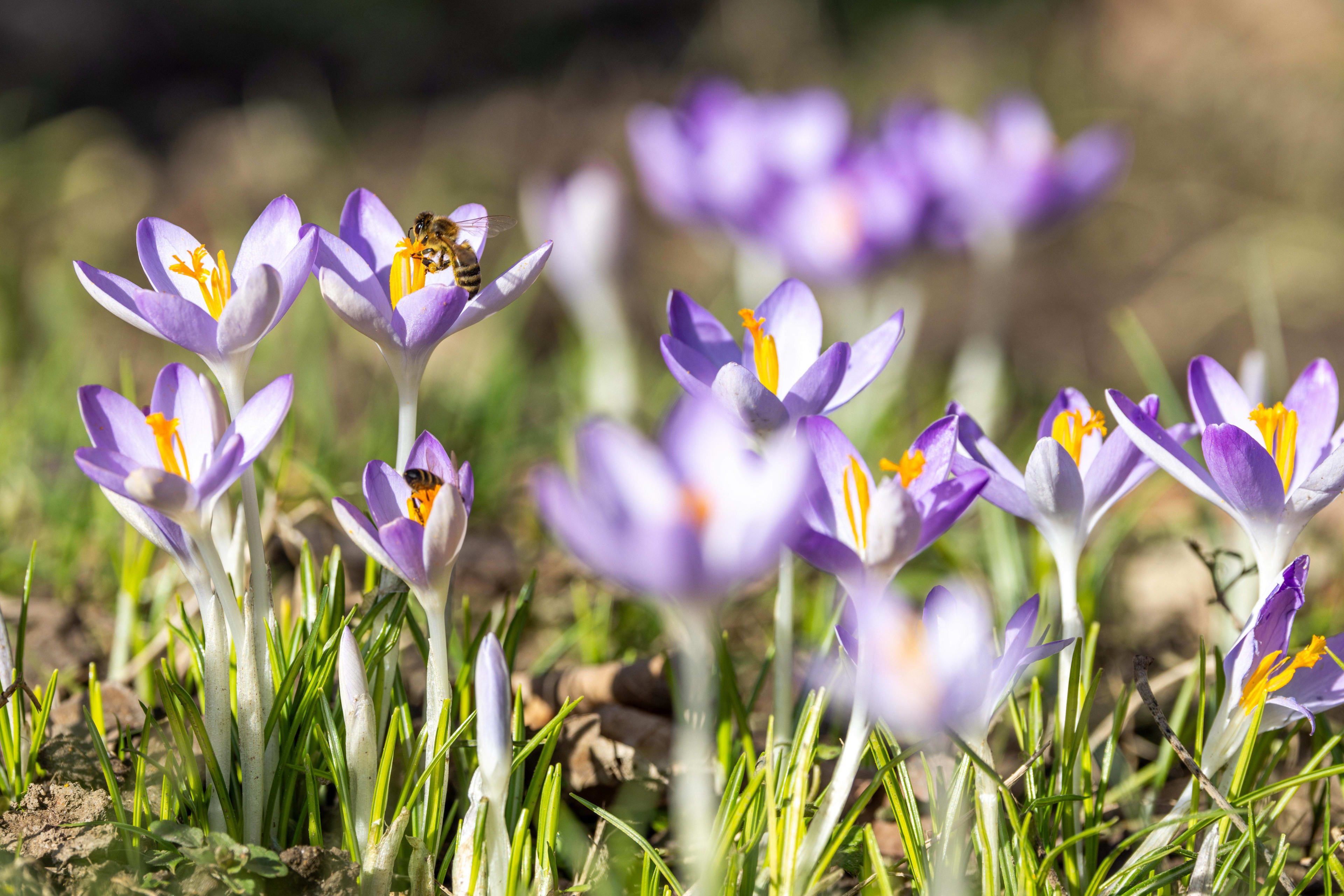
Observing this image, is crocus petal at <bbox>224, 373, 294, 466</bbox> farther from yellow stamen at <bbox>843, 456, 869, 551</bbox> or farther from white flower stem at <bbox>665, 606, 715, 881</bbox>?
yellow stamen at <bbox>843, 456, 869, 551</bbox>

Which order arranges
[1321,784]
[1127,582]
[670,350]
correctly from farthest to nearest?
[1127,582] < [1321,784] < [670,350]

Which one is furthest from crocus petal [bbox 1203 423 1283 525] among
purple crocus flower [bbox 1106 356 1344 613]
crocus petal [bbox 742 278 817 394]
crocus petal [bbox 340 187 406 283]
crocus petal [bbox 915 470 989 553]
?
crocus petal [bbox 340 187 406 283]

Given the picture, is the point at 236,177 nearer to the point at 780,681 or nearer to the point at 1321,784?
the point at 780,681

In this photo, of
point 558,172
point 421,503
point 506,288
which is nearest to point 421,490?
point 421,503

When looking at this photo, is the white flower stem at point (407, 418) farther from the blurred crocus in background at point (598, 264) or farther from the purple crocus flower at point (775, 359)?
the blurred crocus in background at point (598, 264)

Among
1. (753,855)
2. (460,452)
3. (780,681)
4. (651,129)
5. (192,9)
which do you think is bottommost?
(753,855)

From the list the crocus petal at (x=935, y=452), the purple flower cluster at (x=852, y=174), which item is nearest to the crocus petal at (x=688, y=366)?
the crocus petal at (x=935, y=452)

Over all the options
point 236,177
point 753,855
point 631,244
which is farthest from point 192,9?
point 753,855
